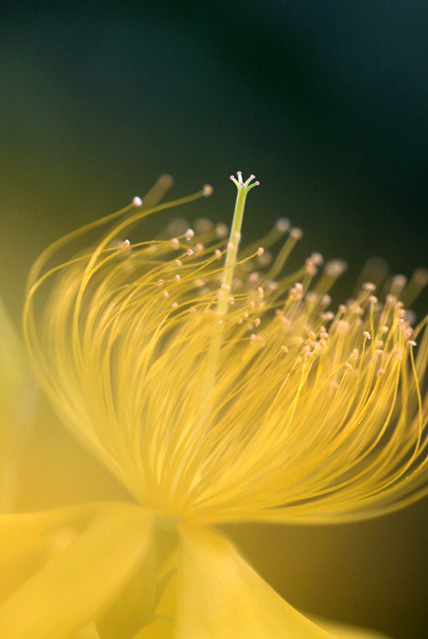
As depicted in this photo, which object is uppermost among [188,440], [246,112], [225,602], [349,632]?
[246,112]

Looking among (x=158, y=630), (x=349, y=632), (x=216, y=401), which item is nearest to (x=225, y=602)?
(x=158, y=630)

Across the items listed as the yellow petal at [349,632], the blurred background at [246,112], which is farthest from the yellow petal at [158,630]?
the blurred background at [246,112]

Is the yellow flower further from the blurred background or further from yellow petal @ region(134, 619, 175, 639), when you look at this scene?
the blurred background

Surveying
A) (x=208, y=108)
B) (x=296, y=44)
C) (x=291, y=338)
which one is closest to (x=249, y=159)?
(x=208, y=108)

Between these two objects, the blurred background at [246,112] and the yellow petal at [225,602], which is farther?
the blurred background at [246,112]

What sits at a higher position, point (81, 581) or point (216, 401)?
point (216, 401)

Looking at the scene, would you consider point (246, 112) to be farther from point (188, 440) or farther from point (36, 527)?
point (36, 527)

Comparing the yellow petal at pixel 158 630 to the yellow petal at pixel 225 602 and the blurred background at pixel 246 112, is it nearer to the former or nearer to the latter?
the yellow petal at pixel 225 602
